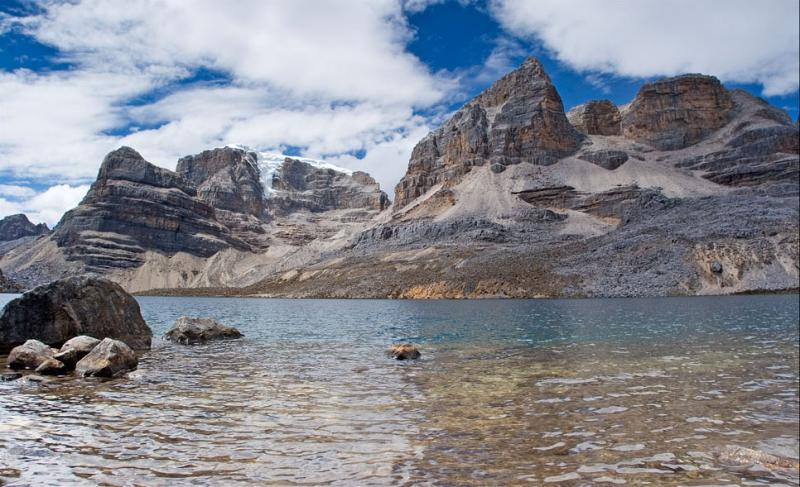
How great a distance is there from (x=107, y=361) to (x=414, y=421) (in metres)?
12.6

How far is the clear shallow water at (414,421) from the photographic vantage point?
901 cm

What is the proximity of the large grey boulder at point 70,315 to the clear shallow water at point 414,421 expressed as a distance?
6071 millimetres

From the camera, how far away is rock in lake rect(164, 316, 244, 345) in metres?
33.0

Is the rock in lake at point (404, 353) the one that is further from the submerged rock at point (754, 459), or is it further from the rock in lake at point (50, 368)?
the submerged rock at point (754, 459)

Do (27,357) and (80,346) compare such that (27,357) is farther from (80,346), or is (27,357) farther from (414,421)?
(414,421)

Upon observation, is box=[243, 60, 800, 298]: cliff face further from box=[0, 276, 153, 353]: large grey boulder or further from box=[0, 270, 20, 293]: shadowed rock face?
box=[0, 276, 153, 353]: large grey boulder

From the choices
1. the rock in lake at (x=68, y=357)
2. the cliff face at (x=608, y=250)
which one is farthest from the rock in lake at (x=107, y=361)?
the cliff face at (x=608, y=250)

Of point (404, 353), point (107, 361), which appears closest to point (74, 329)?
point (107, 361)

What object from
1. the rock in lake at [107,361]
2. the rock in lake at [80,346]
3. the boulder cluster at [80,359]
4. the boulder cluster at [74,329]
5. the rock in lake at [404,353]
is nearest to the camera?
the rock in lake at [107,361]

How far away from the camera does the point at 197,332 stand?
33.6 metres

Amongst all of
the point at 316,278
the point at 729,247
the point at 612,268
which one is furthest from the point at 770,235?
the point at 316,278

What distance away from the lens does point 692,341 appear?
1141 inches

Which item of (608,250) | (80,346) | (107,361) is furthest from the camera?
(608,250)

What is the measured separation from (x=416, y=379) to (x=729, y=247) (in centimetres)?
12037
